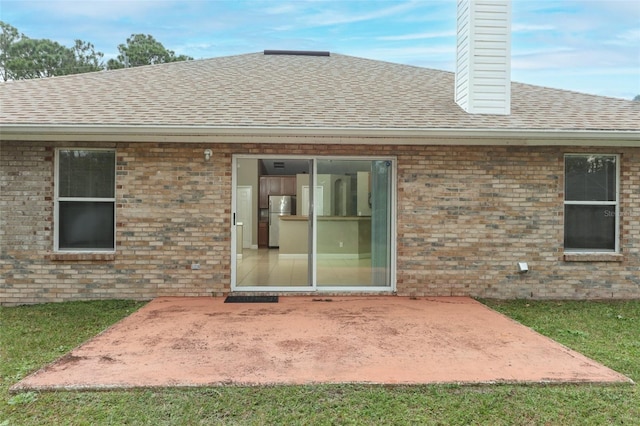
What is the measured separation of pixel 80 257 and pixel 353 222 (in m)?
4.33

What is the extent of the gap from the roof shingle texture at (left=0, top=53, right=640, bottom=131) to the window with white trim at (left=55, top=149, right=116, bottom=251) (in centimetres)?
68

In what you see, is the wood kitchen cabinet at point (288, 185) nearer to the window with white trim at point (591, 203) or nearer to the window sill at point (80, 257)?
the window sill at point (80, 257)

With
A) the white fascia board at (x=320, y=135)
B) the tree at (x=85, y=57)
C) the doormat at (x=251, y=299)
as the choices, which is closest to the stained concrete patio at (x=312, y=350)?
the doormat at (x=251, y=299)

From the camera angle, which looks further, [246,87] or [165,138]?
[246,87]

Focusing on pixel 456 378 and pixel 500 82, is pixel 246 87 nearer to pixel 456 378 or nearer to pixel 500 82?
pixel 500 82

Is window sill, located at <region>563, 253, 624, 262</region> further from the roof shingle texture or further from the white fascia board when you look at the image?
the roof shingle texture

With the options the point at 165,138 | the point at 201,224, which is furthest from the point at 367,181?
the point at 165,138

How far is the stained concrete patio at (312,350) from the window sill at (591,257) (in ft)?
7.04

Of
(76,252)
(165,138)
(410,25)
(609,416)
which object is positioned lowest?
(609,416)

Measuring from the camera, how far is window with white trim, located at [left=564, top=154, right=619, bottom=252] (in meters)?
6.94

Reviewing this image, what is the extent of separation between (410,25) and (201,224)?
47.9 feet

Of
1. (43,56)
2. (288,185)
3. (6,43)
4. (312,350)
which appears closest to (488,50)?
(288,185)

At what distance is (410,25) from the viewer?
17.5m

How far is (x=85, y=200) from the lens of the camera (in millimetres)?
6641
